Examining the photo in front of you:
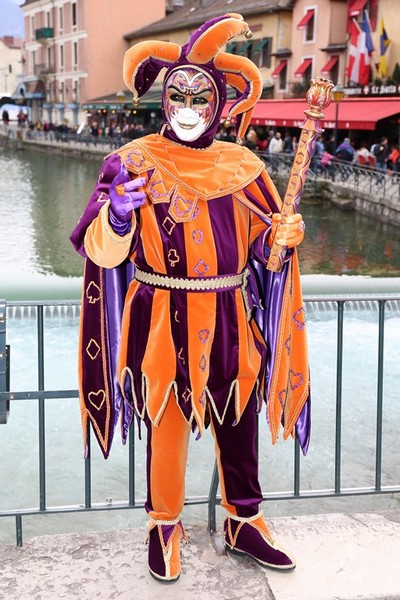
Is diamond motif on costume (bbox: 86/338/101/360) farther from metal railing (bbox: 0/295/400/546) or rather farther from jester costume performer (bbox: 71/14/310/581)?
metal railing (bbox: 0/295/400/546)

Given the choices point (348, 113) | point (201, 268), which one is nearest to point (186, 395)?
point (201, 268)

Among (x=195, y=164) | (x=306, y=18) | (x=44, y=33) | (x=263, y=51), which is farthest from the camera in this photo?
(x=44, y=33)

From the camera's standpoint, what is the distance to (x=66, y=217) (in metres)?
15.8

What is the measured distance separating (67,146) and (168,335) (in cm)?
3234

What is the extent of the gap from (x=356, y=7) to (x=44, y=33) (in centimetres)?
2700

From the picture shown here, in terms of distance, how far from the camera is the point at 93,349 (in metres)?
2.74

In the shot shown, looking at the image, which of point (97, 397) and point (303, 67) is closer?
point (97, 397)

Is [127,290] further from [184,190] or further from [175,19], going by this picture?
[175,19]

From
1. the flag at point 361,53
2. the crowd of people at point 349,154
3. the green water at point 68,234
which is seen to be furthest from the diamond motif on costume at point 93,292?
the flag at point 361,53

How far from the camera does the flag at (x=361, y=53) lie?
23375 mm

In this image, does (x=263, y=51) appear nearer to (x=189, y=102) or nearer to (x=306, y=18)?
(x=306, y=18)

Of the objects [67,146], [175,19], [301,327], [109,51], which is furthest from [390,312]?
[109,51]

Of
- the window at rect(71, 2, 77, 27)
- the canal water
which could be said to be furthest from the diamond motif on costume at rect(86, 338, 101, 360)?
the window at rect(71, 2, 77, 27)

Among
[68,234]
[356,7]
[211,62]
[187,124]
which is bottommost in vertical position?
[68,234]
